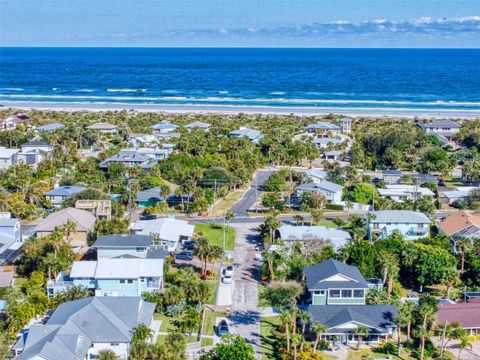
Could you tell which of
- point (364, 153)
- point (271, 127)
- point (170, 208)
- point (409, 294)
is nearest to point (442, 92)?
point (271, 127)

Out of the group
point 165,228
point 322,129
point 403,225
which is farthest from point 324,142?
point 165,228

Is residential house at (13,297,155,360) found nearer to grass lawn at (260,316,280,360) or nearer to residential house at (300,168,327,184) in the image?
grass lawn at (260,316,280,360)

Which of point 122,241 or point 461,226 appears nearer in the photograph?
point 122,241

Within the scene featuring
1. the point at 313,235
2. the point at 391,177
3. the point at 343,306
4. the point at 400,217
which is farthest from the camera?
→ the point at 391,177

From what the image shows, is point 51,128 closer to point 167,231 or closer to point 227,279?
point 167,231

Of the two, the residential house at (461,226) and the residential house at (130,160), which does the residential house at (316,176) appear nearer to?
the residential house at (461,226)

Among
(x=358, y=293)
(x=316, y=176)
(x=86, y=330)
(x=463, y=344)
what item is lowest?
(x=463, y=344)

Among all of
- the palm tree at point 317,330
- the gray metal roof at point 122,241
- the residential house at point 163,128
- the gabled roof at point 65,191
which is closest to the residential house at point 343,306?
the palm tree at point 317,330
